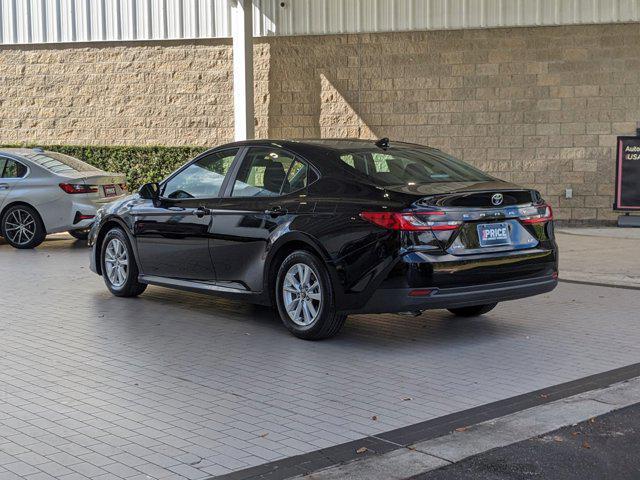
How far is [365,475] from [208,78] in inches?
625

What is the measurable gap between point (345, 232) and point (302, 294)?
70 centimetres

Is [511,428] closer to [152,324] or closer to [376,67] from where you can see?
[152,324]

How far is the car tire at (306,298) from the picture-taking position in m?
7.55

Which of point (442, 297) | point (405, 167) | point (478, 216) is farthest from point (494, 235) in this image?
point (405, 167)

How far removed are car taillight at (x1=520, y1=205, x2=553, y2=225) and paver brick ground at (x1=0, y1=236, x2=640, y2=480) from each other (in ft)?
3.17

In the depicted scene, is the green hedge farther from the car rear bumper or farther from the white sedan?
the car rear bumper

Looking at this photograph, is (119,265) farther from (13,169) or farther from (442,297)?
(13,169)

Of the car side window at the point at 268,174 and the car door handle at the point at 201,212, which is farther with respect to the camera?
the car door handle at the point at 201,212

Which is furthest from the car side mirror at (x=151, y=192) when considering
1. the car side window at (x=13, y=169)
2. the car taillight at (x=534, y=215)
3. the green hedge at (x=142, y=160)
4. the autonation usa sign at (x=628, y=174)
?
the autonation usa sign at (x=628, y=174)

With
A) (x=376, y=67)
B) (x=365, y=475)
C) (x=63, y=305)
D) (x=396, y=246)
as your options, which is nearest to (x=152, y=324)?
(x=63, y=305)

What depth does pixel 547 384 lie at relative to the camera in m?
6.45

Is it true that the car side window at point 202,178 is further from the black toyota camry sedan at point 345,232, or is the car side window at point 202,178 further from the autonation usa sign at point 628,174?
the autonation usa sign at point 628,174

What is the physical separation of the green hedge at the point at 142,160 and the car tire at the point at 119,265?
9.31m

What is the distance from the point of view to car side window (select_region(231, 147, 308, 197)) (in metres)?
8.12
